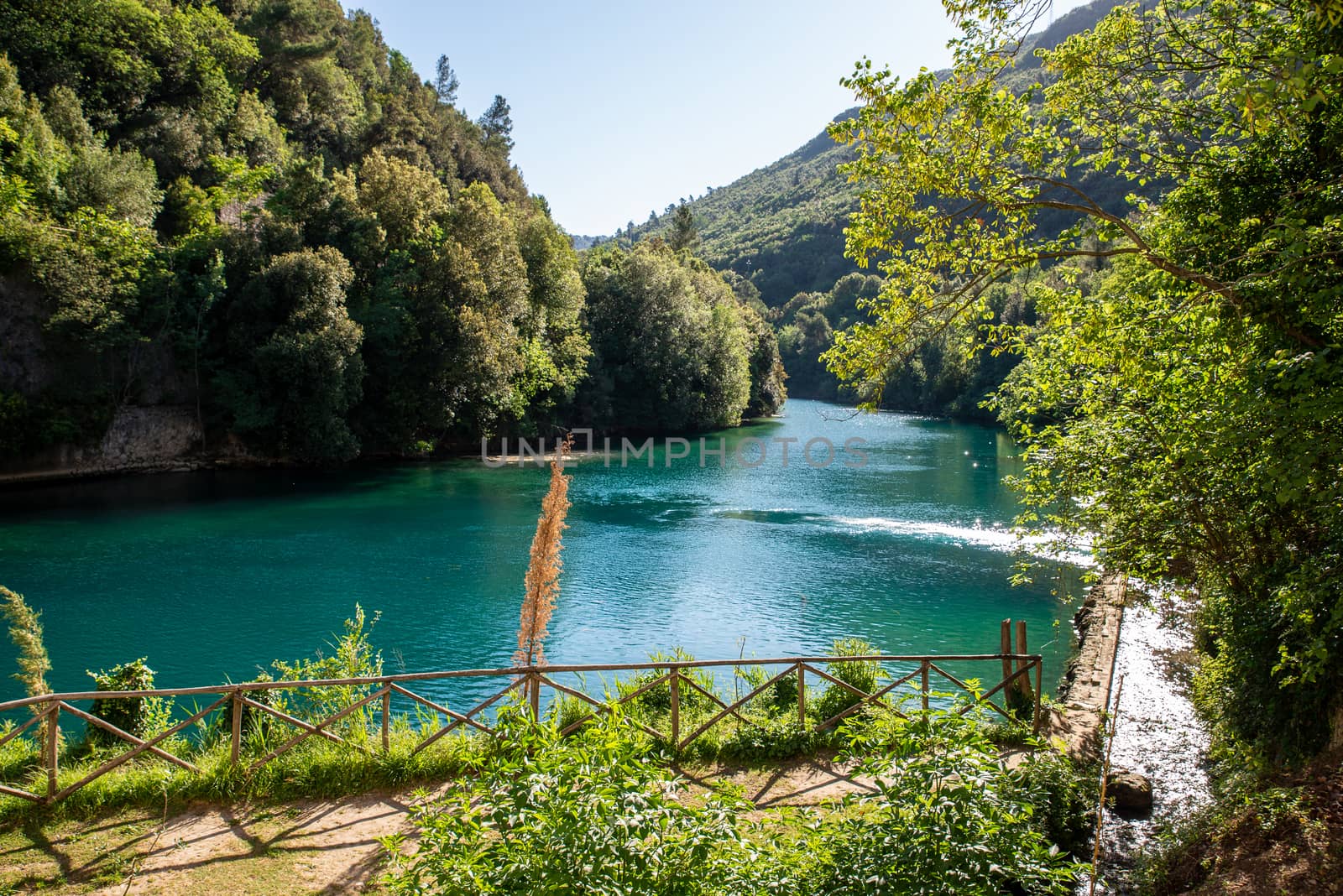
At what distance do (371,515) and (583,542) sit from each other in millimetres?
8707

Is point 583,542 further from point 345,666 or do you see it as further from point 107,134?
point 107,134

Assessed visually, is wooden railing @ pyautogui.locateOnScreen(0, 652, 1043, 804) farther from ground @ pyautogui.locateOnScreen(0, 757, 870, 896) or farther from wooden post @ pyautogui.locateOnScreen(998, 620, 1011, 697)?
ground @ pyautogui.locateOnScreen(0, 757, 870, 896)

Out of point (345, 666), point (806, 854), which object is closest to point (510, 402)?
point (345, 666)

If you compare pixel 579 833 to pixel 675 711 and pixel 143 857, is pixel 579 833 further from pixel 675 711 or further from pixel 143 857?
pixel 675 711

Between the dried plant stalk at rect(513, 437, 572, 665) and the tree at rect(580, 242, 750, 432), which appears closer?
the dried plant stalk at rect(513, 437, 572, 665)

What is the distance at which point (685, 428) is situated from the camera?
6081 cm

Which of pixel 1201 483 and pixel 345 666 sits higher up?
pixel 1201 483

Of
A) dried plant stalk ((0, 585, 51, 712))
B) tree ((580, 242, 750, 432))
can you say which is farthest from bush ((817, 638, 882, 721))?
tree ((580, 242, 750, 432))

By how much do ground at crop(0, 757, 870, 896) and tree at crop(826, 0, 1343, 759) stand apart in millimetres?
4463

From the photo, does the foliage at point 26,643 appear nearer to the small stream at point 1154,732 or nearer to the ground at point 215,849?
the ground at point 215,849

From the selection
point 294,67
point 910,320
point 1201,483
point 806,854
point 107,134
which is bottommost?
point 806,854

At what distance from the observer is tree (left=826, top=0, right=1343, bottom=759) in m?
6.45

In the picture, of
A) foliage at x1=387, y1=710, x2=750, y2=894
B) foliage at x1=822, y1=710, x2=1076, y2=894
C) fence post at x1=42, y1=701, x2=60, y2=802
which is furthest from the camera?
fence post at x1=42, y1=701, x2=60, y2=802

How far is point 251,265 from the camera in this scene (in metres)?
36.4
